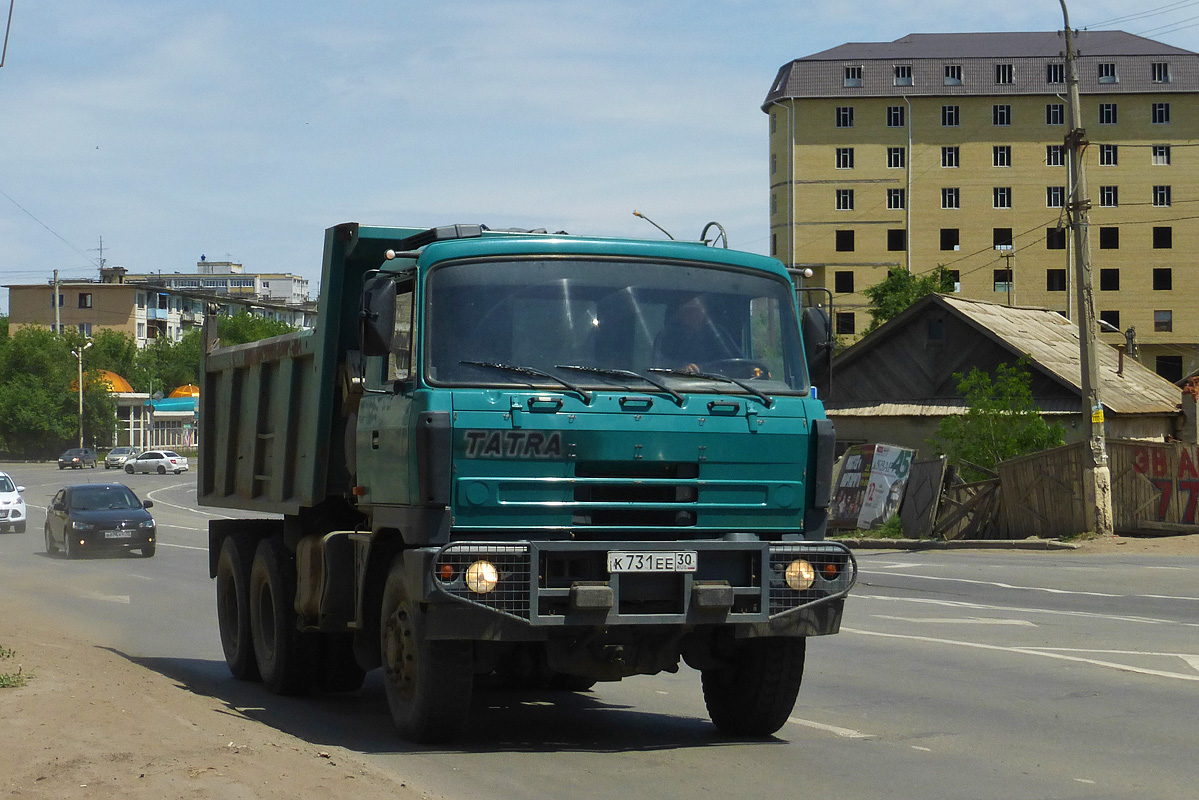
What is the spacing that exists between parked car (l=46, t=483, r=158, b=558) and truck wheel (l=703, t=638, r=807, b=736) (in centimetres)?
2120

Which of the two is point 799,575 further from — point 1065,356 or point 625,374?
point 1065,356

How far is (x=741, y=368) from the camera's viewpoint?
27.1 feet

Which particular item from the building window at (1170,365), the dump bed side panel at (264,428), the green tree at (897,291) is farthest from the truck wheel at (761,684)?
the building window at (1170,365)

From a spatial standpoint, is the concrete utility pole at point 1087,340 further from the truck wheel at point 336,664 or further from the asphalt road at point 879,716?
the truck wheel at point 336,664

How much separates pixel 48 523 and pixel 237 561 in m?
19.7

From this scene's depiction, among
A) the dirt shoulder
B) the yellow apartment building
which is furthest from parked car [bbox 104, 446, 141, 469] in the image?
the dirt shoulder

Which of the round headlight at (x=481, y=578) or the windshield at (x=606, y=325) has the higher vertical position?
the windshield at (x=606, y=325)

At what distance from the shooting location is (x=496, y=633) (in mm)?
7617

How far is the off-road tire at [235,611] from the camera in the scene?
1173cm

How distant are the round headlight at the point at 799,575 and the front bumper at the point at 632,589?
0.02 meters

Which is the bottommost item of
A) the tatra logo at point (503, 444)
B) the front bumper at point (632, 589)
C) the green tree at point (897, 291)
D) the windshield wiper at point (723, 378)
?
the front bumper at point (632, 589)

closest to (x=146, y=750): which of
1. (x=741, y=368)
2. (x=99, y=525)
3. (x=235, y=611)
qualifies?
(x=741, y=368)

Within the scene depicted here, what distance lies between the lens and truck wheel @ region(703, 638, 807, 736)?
28.0 feet

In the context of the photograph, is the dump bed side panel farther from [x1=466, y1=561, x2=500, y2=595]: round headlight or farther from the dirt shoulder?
[x1=466, y1=561, x2=500, y2=595]: round headlight
